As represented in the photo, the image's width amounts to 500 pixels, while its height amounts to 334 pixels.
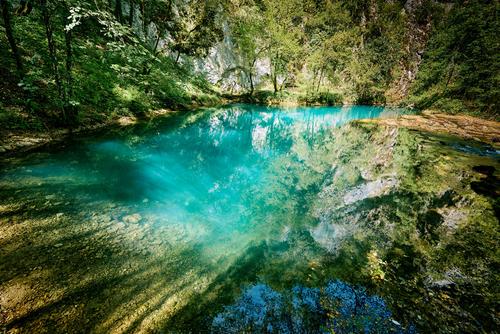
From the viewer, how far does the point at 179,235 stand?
6.24m

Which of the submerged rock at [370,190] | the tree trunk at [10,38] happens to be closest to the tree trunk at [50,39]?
the tree trunk at [10,38]

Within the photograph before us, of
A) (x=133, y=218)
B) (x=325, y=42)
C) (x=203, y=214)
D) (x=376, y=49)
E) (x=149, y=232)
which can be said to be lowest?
(x=203, y=214)

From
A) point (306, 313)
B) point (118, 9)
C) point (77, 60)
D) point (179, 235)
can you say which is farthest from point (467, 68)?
point (179, 235)

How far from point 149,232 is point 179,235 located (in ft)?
2.35

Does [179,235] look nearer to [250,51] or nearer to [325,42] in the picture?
[250,51]

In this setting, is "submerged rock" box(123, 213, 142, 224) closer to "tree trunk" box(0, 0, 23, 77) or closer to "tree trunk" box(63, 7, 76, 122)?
"tree trunk" box(63, 7, 76, 122)

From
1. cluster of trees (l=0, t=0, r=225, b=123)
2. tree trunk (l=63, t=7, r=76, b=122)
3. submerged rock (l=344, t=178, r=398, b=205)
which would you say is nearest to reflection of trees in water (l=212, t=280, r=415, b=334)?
submerged rock (l=344, t=178, r=398, b=205)

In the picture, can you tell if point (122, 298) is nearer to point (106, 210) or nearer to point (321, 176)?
point (106, 210)

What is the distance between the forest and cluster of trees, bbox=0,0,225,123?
105 mm

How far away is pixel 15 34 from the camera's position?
11539 millimetres

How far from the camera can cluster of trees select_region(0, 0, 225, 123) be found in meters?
9.34

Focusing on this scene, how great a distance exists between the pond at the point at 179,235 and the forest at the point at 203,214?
1.5 inches

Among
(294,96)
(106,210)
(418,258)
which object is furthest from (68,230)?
(294,96)

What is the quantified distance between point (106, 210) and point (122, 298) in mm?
3196
